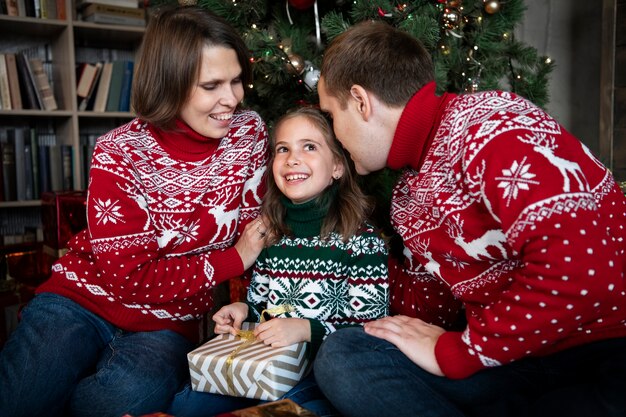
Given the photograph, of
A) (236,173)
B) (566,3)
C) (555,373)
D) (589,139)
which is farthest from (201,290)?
(566,3)

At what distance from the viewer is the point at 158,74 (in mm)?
1447

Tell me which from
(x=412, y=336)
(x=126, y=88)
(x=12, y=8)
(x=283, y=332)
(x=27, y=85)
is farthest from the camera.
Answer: (x=126, y=88)

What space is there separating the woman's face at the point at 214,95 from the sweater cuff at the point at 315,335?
53 centimetres

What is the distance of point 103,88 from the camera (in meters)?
3.06

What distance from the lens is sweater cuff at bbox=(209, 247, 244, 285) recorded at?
147 centimetres

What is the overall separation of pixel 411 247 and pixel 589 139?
2.07 meters

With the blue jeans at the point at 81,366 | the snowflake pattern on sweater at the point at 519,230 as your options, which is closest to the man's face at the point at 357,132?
the snowflake pattern on sweater at the point at 519,230

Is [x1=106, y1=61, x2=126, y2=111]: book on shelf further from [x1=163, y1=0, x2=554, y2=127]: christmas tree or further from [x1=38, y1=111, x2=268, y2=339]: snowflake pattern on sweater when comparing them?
[x1=38, y1=111, x2=268, y2=339]: snowflake pattern on sweater

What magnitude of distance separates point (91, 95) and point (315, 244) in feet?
6.86

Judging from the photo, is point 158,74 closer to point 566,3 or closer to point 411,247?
point 411,247

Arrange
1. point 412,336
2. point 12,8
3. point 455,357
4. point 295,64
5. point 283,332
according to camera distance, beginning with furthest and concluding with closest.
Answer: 1. point 12,8
2. point 295,64
3. point 283,332
4. point 412,336
5. point 455,357

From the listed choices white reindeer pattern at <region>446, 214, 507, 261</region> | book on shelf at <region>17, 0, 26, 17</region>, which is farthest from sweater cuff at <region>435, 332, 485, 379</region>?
book on shelf at <region>17, 0, 26, 17</region>

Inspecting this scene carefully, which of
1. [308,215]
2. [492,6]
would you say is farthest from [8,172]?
[492,6]

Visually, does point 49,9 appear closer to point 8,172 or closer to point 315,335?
point 8,172
